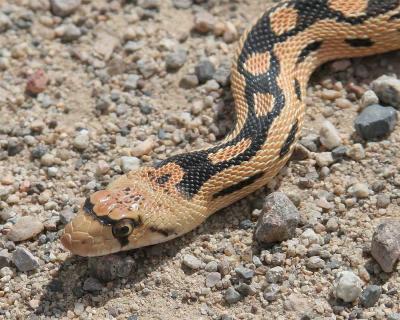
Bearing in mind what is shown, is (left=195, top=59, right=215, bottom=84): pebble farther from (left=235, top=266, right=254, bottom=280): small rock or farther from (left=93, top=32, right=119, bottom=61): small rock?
(left=235, top=266, right=254, bottom=280): small rock

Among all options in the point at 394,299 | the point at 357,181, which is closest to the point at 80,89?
the point at 357,181

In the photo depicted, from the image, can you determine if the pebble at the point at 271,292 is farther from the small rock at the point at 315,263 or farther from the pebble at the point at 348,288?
the pebble at the point at 348,288

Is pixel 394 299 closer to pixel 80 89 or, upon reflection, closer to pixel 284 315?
pixel 284 315

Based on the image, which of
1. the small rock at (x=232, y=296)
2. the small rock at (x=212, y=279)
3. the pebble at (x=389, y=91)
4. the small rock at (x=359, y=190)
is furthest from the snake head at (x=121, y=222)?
the pebble at (x=389, y=91)

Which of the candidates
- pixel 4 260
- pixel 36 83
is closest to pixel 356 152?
pixel 4 260

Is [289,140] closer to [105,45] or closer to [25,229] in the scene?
[25,229]
